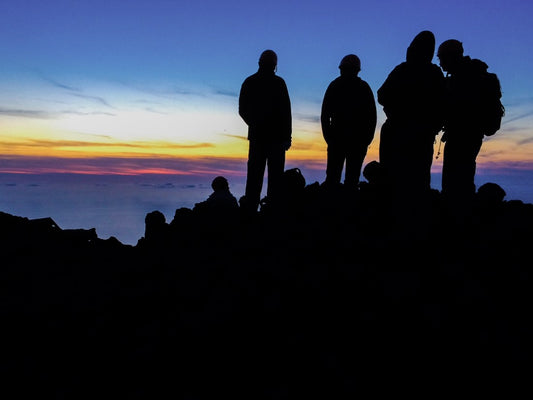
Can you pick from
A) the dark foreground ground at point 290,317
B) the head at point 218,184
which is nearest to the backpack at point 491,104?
the dark foreground ground at point 290,317

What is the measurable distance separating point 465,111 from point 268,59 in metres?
5.01

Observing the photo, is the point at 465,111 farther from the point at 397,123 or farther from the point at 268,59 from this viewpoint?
the point at 268,59

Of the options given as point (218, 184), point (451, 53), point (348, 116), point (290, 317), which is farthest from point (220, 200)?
point (451, 53)

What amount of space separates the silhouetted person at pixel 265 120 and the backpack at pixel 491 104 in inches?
185

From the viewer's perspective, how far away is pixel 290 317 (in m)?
5.32

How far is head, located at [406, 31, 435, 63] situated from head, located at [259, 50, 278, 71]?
14.1 ft

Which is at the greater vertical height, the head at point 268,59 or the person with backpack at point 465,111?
the head at point 268,59

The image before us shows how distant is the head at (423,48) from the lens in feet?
23.2

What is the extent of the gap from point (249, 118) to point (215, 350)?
715cm

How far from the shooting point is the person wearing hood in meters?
7.11

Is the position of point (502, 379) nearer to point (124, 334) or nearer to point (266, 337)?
point (266, 337)

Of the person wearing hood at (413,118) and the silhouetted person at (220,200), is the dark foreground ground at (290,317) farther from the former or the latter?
the silhouetted person at (220,200)

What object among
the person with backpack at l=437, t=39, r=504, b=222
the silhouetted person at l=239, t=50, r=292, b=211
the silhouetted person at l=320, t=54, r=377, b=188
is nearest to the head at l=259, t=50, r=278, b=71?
the silhouetted person at l=239, t=50, r=292, b=211

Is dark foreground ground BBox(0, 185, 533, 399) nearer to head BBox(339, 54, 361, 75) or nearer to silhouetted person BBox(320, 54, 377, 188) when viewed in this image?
silhouetted person BBox(320, 54, 377, 188)
